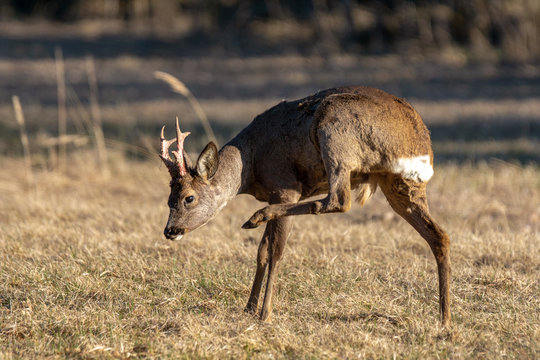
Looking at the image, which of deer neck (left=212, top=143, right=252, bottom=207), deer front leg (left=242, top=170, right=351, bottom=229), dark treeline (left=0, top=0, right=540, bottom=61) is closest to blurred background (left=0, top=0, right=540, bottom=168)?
dark treeline (left=0, top=0, right=540, bottom=61)

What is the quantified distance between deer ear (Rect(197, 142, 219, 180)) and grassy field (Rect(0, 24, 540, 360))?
2.93 feet

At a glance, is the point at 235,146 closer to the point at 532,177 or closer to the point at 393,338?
the point at 393,338

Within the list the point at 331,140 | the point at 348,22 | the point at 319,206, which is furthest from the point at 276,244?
the point at 348,22

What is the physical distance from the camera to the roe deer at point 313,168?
4.77 m

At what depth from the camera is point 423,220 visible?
4.98m

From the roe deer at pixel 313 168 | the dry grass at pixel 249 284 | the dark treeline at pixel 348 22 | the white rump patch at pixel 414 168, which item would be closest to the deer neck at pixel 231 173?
the roe deer at pixel 313 168

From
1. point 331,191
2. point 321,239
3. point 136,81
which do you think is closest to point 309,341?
point 331,191

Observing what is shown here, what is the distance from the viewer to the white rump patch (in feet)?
15.8

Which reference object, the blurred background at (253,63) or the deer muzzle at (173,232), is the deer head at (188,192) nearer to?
the deer muzzle at (173,232)

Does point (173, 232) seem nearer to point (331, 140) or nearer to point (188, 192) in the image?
point (188, 192)

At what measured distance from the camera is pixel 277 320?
4941 millimetres

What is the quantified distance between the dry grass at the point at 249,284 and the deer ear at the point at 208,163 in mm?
882

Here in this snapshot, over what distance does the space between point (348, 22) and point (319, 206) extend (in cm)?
1518

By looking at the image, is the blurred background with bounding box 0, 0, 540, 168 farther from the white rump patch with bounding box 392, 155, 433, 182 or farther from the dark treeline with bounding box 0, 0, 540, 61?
the white rump patch with bounding box 392, 155, 433, 182
